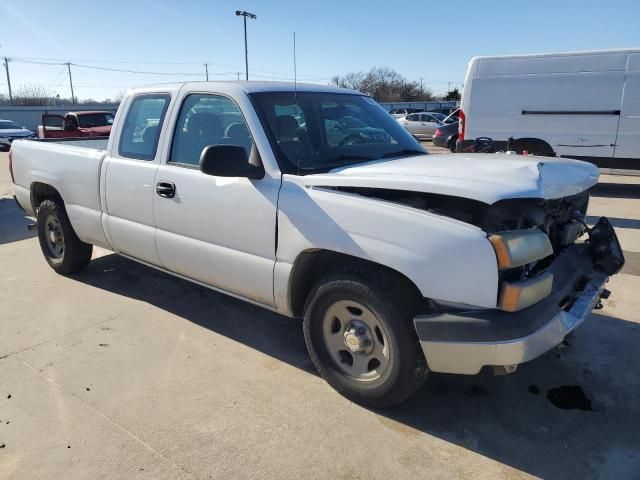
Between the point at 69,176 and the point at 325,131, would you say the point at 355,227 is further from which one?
the point at 69,176

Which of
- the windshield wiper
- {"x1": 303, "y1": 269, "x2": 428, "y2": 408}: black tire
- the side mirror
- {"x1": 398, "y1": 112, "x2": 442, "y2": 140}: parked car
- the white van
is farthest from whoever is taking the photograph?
{"x1": 398, "y1": 112, "x2": 442, "y2": 140}: parked car

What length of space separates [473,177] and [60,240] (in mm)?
4473

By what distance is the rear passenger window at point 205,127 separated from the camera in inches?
139

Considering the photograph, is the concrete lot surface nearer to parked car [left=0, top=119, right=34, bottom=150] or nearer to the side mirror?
the side mirror

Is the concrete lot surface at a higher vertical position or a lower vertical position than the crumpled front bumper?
lower

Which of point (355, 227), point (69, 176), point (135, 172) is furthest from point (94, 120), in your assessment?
point (355, 227)

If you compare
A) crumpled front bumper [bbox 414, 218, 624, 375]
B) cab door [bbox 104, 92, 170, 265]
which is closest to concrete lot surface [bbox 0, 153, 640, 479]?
crumpled front bumper [bbox 414, 218, 624, 375]

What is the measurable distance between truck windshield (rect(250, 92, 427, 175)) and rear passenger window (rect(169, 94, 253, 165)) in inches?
8.6

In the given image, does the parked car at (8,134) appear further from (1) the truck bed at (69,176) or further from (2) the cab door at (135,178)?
(2) the cab door at (135,178)

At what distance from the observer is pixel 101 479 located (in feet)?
8.16

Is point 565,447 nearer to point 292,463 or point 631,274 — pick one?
point 292,463

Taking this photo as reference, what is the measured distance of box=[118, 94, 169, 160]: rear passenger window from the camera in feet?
13.3

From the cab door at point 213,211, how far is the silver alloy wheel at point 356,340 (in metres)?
0.48

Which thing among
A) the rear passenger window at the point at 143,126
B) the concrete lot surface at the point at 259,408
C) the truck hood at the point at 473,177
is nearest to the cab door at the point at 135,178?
the rear passenger window at the point at 143,126
